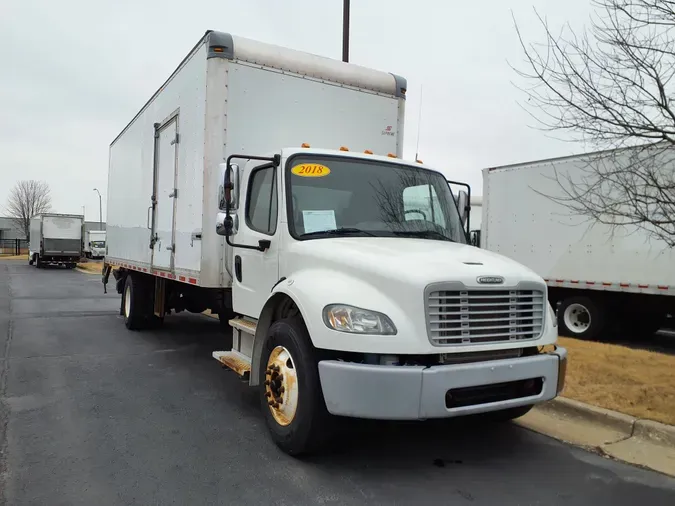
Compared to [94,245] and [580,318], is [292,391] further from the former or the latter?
[94,245]

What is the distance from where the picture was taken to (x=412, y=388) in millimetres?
3523

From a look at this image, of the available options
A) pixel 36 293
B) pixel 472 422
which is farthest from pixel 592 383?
pixel 36 293

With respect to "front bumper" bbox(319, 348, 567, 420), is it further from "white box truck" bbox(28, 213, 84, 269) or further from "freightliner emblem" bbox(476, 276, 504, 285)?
"white box truck" bbox(28, 213, 84, 269)

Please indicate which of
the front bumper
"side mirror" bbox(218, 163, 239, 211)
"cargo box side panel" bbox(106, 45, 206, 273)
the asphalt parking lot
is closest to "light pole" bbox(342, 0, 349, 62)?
"cargo box side panel" bbox(106, 45, 206, 273)

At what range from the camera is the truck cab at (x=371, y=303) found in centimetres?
363

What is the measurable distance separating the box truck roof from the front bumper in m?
3.75

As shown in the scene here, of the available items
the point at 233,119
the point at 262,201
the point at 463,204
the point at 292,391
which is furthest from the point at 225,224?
the point at 463,204

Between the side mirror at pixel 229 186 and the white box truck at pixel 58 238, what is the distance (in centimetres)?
3441

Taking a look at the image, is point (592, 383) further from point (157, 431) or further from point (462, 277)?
point (157, 431)

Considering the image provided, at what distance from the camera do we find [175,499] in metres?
3.47

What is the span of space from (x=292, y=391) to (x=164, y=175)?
464cm

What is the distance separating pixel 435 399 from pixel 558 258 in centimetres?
792

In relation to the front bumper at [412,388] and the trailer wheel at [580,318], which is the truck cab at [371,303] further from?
the trailer wheel at [580,318]

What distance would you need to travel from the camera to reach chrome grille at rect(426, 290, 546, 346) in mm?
3727
